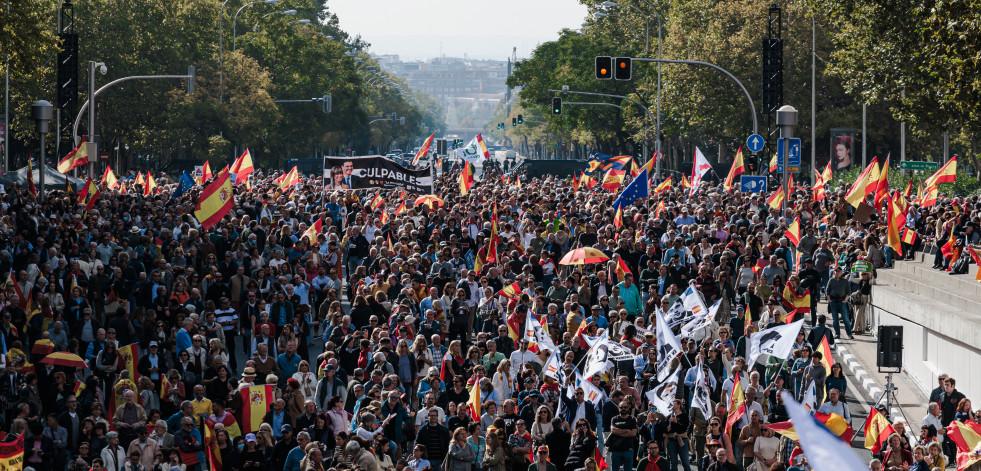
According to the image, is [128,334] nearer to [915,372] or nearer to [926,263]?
[915,372]

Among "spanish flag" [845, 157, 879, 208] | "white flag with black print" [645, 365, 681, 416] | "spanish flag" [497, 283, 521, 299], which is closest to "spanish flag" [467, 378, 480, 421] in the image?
"white flag with black print" [645, 365, 681, 416]

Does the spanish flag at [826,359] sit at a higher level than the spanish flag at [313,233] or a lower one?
lower

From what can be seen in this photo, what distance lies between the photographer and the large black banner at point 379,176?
31656 mm

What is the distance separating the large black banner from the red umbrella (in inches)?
700

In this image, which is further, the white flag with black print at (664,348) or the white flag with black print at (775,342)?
the white flag with black print at (775,342)

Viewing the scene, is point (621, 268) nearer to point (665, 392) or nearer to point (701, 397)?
point (665, 392)

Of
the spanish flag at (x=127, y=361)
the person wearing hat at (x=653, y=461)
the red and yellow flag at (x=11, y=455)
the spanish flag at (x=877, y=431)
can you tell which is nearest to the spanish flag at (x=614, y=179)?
the spanish flag at (x=127, y=361)

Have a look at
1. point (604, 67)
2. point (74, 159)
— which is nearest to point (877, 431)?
point (604, 67)

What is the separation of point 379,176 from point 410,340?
16.7 metres

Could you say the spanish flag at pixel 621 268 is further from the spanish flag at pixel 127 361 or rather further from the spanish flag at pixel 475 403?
the spanish flag at pixel 127 361

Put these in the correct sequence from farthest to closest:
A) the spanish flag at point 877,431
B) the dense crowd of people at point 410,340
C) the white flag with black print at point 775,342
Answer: the white flag with black print at point 775,342 → the dense crowd of people at point 410,340 → the spanish flag at point 877,431

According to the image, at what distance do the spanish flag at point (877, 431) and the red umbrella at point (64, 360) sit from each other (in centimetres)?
752

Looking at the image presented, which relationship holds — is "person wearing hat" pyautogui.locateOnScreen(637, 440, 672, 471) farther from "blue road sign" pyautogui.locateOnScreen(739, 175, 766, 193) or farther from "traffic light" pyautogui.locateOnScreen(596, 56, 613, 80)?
"traffic light" pyautogui.locateOnScreen(596, 56, 613, 80)

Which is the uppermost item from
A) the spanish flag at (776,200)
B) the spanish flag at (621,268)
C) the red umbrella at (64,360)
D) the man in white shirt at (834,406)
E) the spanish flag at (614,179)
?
the spanish flag at (614,179)
